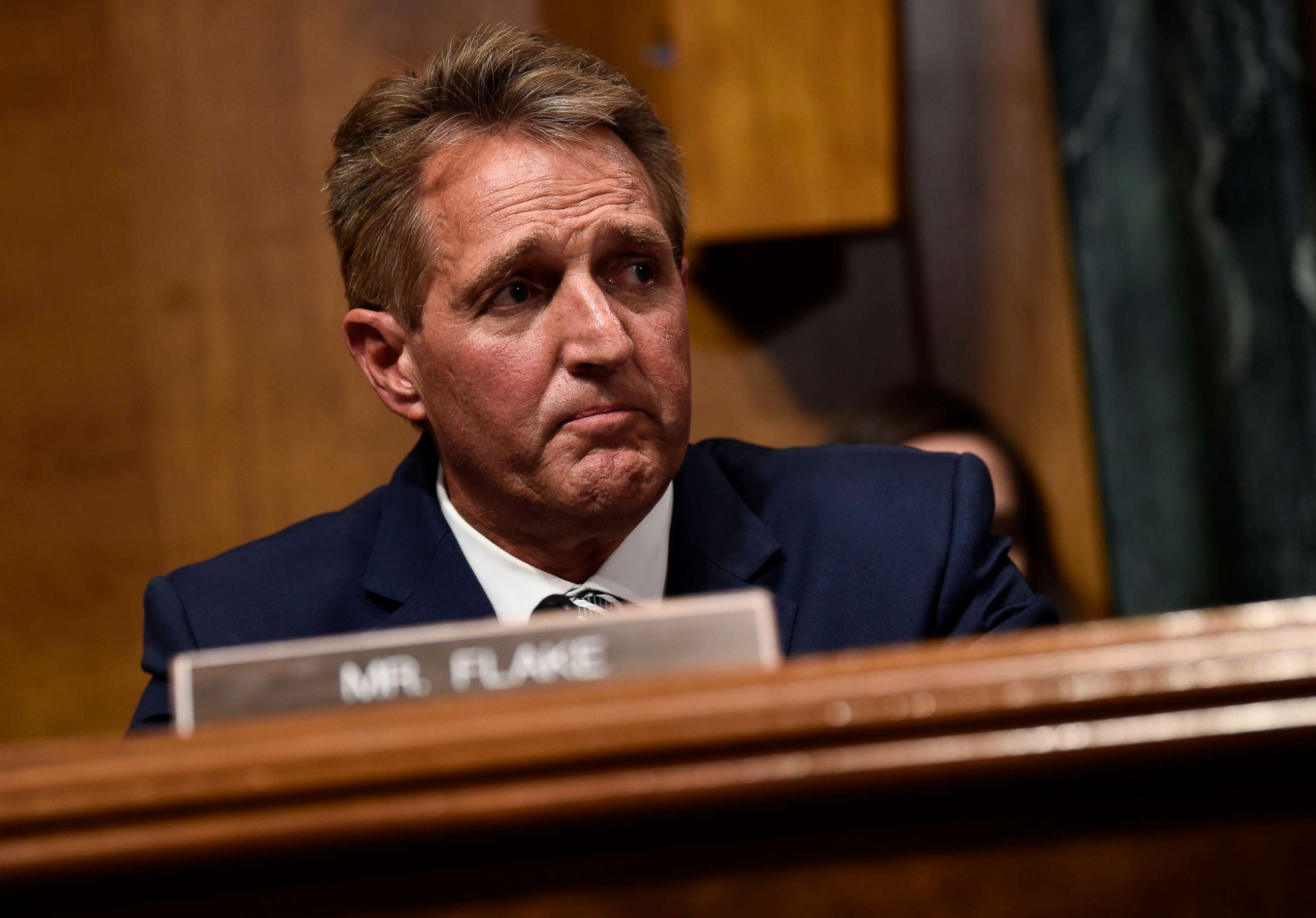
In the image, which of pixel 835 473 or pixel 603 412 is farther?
pixel 835 473

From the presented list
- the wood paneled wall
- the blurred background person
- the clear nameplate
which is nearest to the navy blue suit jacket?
the clear nameplate

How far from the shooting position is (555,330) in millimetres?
1425

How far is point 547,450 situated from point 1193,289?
5.44 feet

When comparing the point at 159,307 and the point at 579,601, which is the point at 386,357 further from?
the point at 159,307

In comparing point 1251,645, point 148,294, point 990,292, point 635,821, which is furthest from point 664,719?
point 148,294

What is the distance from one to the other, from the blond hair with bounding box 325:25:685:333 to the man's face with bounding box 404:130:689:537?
0.10 feet

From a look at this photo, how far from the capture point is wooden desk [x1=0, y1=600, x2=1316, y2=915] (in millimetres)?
605

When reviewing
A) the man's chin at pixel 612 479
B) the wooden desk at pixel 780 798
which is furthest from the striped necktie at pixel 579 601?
the wooden desk at pixel 780 798

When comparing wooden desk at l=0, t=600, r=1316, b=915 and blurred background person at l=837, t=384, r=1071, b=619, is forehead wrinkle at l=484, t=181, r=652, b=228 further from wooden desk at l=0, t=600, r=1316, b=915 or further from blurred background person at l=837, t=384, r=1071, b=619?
blurred background person at l=837, t=384, r=1071, b=619

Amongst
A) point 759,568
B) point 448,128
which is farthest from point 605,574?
point 448,128

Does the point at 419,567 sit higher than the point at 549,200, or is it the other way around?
the point at 549,200

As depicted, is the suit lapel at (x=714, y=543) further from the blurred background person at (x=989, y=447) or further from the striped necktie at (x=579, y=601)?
the blurred background person at (x=989, y=447)

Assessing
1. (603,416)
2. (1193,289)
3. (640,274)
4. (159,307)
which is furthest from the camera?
(159,307)

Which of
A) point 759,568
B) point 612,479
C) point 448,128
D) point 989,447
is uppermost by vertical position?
point 448,128
